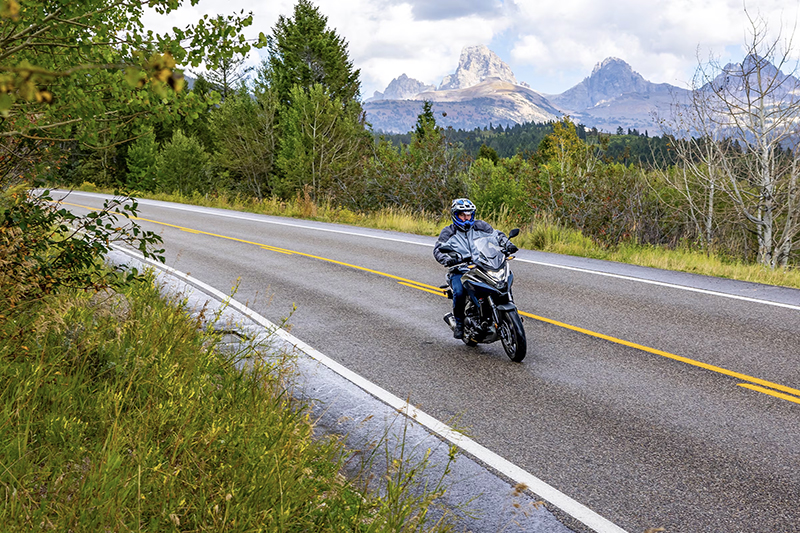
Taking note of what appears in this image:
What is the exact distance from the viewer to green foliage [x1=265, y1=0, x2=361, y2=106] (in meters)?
38.1

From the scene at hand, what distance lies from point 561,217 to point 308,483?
13.8 meters

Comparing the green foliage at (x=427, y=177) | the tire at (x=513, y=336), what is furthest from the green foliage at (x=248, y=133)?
the tire at (x=513, y=336)

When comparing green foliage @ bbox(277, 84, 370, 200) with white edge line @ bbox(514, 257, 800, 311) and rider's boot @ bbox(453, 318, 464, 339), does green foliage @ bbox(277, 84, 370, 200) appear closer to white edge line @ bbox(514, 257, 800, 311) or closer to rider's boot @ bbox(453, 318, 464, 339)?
white edge line @ bbox(514, 257, 800, 311)

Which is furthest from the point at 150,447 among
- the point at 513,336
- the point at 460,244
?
the point at 460,244

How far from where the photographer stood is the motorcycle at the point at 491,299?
592 cm

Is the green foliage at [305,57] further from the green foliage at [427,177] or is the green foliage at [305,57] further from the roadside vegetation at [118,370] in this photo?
the roadside vegetation at [118,370]

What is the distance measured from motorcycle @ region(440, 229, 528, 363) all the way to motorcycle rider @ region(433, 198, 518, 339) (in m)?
0.06

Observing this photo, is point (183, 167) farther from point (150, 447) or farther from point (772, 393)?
point (772, 393)

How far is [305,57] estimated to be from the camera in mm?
38688

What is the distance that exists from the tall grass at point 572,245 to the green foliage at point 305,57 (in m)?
19.7

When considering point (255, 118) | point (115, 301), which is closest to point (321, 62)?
point (255, 118)

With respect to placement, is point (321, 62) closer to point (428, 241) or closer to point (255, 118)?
point (255, 118)

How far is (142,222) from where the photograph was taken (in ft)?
58.7

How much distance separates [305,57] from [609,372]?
124 ft
